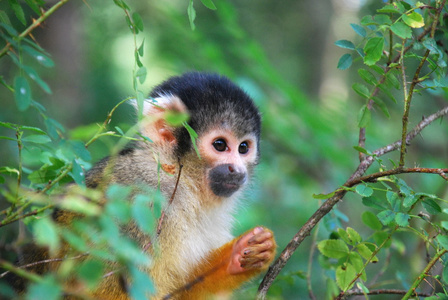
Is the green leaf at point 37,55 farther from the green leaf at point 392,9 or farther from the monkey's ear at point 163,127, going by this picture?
the green leaf at point 392,9

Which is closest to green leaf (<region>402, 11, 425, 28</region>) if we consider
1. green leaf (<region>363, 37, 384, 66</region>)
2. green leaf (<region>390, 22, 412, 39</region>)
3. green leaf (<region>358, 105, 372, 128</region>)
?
green leaf (<region>390, 22, 412, 39</region>)

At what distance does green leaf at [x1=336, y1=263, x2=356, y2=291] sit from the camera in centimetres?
247

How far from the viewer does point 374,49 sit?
7.56ft

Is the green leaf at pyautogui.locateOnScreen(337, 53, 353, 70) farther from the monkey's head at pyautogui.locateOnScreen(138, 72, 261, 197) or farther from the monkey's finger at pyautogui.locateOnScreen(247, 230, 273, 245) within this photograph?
the monkey's finger at pyautogui.locateOnScreen(247, 230, 273, 245)

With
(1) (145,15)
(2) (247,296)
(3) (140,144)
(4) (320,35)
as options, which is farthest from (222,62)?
(4) (320,35)

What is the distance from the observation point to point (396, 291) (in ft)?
7.97

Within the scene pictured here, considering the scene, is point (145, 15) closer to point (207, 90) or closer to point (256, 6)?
point (256, 6)

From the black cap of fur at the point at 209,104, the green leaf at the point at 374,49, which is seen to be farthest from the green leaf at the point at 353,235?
the black cap of fur at the point at 209,104

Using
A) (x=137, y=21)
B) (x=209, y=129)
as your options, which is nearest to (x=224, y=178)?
(x=209, y=129)

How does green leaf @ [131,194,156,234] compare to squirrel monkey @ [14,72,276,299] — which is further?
squirrel monkey @ [14,72,276,299]

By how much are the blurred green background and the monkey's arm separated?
0.74 ft

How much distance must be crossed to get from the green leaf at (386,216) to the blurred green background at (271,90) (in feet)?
2.54

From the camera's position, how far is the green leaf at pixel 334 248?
2.51 metres

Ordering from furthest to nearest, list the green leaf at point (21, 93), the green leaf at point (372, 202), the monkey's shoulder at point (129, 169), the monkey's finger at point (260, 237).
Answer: the monkey's finger at point (260, 237)
the monkey's shoulder at point (129, 169)
the green leaf at point (372, 202)
the green leaf at point (21, 93)
